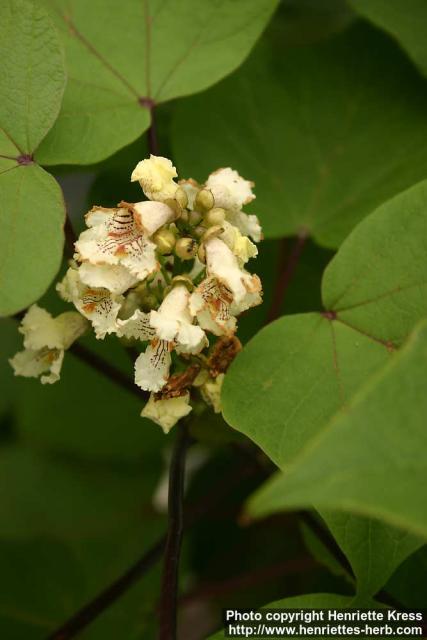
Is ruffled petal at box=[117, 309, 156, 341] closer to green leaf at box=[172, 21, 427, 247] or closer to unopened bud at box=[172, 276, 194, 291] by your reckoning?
unopened bud at box=[172, 276, 194, 291]

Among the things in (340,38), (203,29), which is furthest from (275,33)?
(203,29)

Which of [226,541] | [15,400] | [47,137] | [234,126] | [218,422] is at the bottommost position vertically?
[226,541]

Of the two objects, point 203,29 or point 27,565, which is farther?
point 27,565

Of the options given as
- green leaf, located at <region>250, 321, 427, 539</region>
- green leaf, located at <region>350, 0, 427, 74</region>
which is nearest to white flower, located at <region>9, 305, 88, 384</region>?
green leaf, located at <region>250, 321, 427, 539</region>

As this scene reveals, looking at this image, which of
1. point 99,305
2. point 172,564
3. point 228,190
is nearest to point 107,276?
point 99,305

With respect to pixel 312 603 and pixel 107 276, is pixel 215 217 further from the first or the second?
pixel 312 603

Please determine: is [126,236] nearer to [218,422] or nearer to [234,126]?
[218,422]
